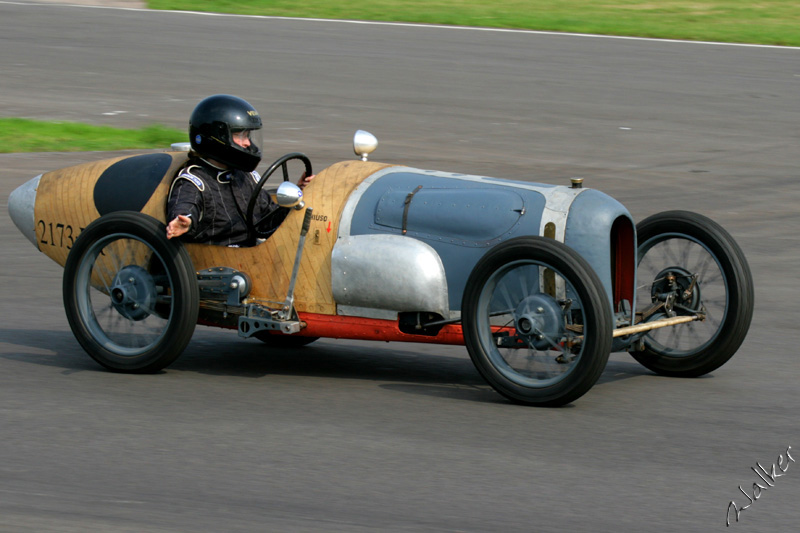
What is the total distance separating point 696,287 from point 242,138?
8.37 feet

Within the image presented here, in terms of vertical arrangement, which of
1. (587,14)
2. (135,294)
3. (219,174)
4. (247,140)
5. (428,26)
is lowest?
(135,294)

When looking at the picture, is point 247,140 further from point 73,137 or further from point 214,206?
point 73,137

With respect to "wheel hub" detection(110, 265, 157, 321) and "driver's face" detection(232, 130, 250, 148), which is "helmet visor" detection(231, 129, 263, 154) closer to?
"driver's face" detection(232, 130, 250, 148)

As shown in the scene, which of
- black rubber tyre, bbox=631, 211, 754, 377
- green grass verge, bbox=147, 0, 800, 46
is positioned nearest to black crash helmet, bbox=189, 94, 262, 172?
black rubber tyre, bbox=631, 211, 754, 377

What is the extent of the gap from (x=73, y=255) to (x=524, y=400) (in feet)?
8.33

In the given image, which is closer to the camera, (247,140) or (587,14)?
(247,140)

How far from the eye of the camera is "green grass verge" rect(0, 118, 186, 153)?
14.6 meters

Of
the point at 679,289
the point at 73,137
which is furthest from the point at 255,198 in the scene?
the point at 73,137

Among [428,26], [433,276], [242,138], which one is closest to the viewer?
[433,276]

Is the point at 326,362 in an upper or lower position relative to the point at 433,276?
lower

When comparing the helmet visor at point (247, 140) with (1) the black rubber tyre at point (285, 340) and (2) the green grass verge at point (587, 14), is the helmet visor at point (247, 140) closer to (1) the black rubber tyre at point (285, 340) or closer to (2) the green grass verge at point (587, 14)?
(1) the black rubber tyre at point (285, 340)

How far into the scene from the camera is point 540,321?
6.03m

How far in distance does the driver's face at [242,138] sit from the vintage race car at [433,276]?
0.37 m

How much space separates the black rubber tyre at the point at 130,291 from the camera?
6.50 meters
